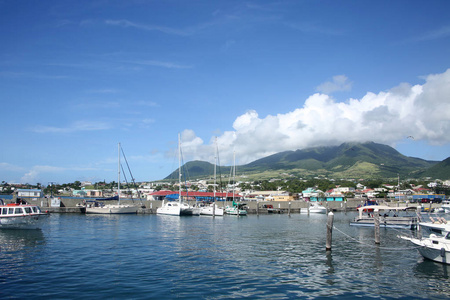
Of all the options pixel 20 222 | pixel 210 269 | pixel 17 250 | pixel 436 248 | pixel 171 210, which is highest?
pixel 20 222

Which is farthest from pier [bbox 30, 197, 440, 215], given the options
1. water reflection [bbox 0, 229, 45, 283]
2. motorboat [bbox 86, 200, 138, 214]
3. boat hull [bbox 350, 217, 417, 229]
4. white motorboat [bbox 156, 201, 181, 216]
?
water reflection [bbox 0, 229, 45, 283]

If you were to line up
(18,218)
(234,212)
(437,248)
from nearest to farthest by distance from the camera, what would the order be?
(437,248), (18,218), (234,212)

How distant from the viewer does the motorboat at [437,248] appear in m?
25.8

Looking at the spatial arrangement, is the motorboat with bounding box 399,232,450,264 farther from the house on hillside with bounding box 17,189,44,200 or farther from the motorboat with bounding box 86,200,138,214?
the house on hillside with bounding box 17,189,44,200

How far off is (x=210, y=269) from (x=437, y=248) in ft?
57.6

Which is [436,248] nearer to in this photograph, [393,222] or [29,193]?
[393,222]

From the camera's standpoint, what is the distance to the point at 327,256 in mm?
30031

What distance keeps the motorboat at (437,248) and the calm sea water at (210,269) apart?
60 cm

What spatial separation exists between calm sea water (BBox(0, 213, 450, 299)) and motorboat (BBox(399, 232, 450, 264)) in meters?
0.60

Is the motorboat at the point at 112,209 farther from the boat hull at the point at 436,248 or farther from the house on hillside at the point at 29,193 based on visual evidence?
the boat hull at the point at 436,248

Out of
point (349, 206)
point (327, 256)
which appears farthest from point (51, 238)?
point (349, 206)

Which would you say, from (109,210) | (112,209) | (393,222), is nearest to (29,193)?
(109,210)

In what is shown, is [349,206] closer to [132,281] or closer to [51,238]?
[51,238]

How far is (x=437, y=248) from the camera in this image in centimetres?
2614
